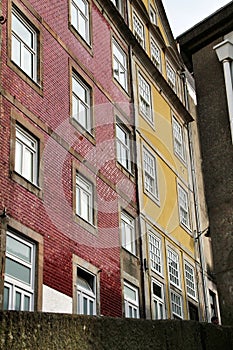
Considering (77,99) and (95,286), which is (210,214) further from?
(77,99)

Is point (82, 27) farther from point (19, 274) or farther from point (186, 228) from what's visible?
point (19, 274)

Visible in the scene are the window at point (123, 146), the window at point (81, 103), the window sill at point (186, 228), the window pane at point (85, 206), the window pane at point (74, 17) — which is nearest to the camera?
the window pane at point (85, 206)

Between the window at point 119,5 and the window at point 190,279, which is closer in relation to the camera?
the window at point 190,279

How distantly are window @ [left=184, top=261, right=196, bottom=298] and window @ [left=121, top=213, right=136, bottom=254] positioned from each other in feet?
14.1

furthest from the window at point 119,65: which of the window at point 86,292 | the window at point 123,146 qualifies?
the window at point 86,292

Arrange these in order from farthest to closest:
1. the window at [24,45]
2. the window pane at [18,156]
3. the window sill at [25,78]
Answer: the window at [24,45] < the window sill at [25,78] < the window pane at [18,156]

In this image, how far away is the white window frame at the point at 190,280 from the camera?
2525 centimetres

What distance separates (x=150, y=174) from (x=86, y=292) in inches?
288

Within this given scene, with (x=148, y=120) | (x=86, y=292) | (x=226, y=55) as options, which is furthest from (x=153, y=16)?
(x=86, y=292)

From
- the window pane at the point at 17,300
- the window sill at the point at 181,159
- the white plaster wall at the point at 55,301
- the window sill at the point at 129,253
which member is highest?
the window sill at the point at 181,159

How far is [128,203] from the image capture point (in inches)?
863

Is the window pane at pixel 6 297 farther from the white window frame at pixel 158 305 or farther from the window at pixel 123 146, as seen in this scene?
the window at pixel 123 146

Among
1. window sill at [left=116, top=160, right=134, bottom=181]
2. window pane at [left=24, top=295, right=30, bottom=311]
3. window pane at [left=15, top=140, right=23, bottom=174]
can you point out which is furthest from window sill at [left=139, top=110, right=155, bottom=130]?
window pane at [left=24, top=295, right=30, bottom=311]

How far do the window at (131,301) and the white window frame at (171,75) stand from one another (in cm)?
1097
